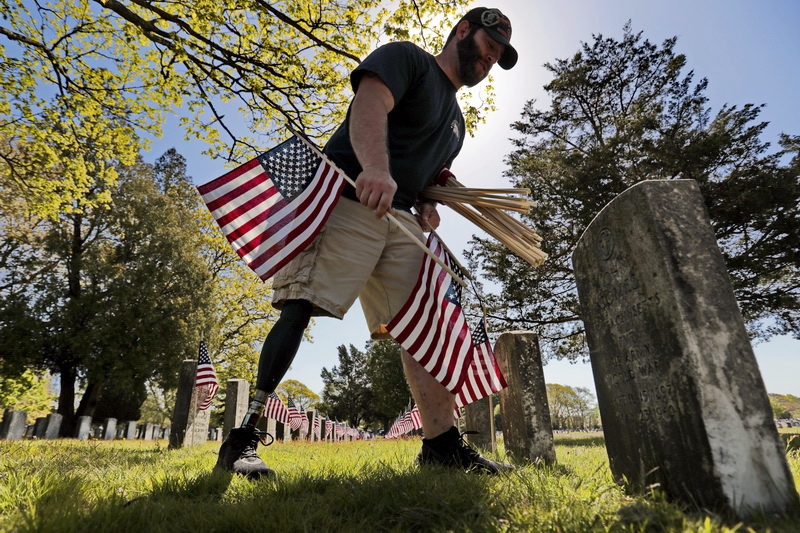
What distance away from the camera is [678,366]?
5.41ft

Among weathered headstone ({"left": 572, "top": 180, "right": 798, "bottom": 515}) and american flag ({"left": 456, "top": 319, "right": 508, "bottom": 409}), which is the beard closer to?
weathered headstone ({"left": 572, "top": 180, "right": 798, "bottom": 515})

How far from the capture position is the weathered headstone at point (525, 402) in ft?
→ 12.0

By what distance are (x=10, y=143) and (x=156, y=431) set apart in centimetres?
1369

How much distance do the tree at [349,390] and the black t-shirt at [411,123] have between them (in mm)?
51150

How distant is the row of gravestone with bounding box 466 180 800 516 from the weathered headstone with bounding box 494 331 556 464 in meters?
1.59

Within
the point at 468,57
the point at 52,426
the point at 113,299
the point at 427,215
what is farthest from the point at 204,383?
the point at 113,299

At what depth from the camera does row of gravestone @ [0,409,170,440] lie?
10547 mm

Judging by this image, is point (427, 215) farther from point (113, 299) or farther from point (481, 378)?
point (113, 299)

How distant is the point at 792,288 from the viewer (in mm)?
12258

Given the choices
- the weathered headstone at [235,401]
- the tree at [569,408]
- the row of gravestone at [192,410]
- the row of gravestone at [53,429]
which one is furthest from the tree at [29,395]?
the tree at [569,408]

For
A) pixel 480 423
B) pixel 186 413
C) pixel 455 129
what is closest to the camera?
pixel 455 129

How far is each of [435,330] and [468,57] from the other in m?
1.85

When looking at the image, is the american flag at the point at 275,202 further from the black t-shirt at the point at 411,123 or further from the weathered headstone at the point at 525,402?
the weathered headstone at the point at 525,402

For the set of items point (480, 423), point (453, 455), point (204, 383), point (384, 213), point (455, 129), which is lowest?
point (453, 455)
